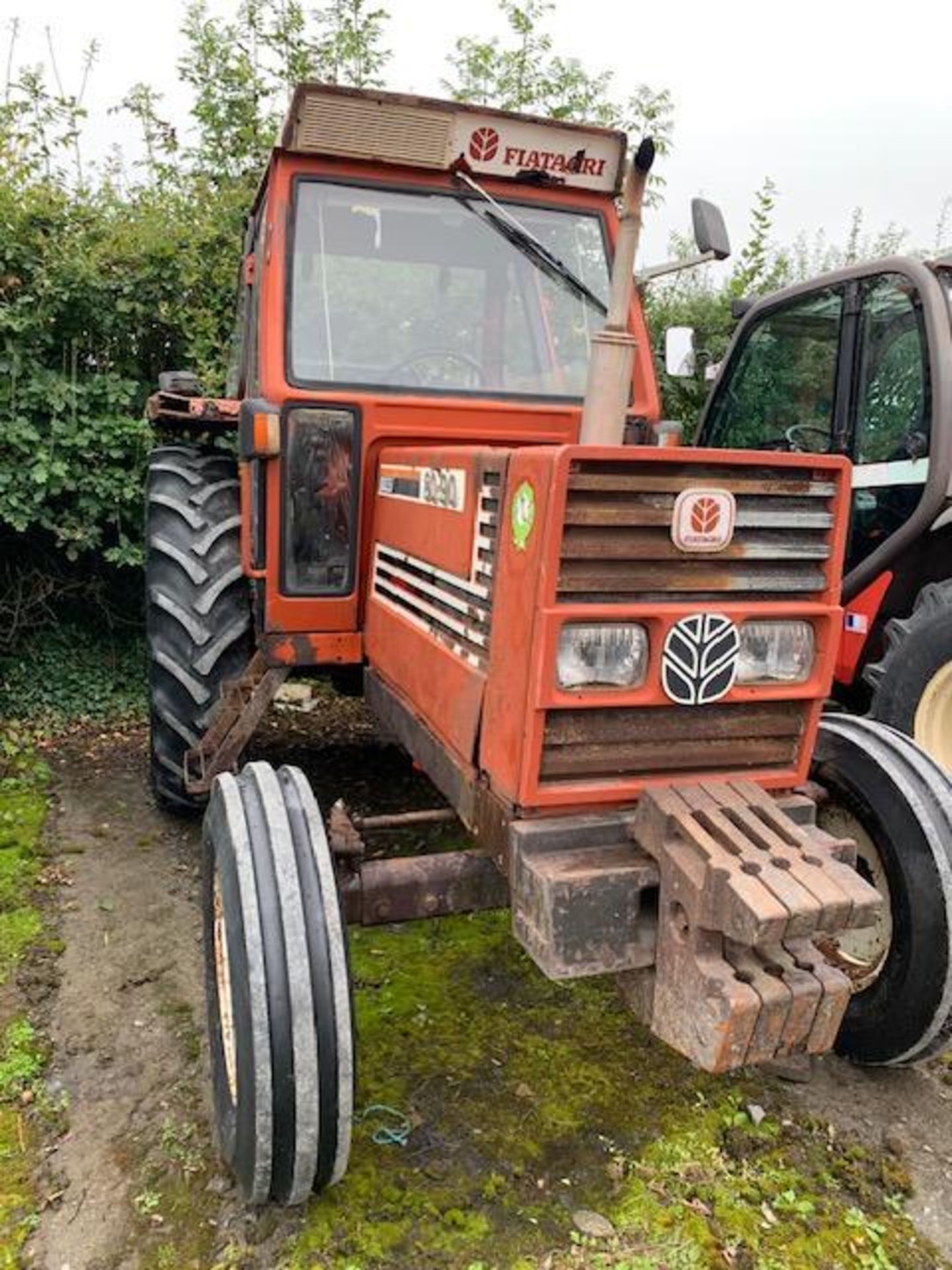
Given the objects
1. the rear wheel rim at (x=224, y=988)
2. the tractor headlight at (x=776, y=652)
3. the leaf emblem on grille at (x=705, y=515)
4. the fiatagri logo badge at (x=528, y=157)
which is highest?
the fiatagri logo badge at (x=528, y=157)

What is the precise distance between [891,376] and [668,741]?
105 inches

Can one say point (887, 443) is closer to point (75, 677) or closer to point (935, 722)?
point (935, 722)

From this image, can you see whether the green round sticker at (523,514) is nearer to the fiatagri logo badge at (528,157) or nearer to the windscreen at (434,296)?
the windscreen at (434,296)

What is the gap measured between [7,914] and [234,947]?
191 cm

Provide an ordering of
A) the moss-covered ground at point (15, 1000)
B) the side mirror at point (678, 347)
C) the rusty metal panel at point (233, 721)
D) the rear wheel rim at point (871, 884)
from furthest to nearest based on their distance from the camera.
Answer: the side mirror at point (678, 347), the rusty metal panel at point (233, 721), the rear wheel rim at point (871, 884), the moss-covered ground at point (15, 1000)

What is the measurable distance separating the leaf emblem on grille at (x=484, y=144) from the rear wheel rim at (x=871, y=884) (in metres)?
2.28

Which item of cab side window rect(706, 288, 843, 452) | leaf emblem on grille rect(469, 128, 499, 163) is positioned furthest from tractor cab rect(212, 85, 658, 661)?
cab side window rect(706, 288, 843, 452)

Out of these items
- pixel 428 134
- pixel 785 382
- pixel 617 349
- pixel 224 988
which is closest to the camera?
pixel 617 349

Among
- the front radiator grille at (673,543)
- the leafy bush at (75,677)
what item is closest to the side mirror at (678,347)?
the front radiator grille at (673,543)

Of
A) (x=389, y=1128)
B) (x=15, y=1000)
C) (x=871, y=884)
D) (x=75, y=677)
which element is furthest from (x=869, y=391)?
(x=75, y=677)

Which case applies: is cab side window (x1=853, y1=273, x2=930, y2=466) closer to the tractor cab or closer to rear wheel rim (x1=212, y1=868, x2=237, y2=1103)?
the tractor cab

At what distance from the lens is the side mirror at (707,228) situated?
3275 mm

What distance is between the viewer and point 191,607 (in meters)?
3.83

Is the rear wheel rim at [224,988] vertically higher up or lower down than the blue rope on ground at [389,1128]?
higher up
